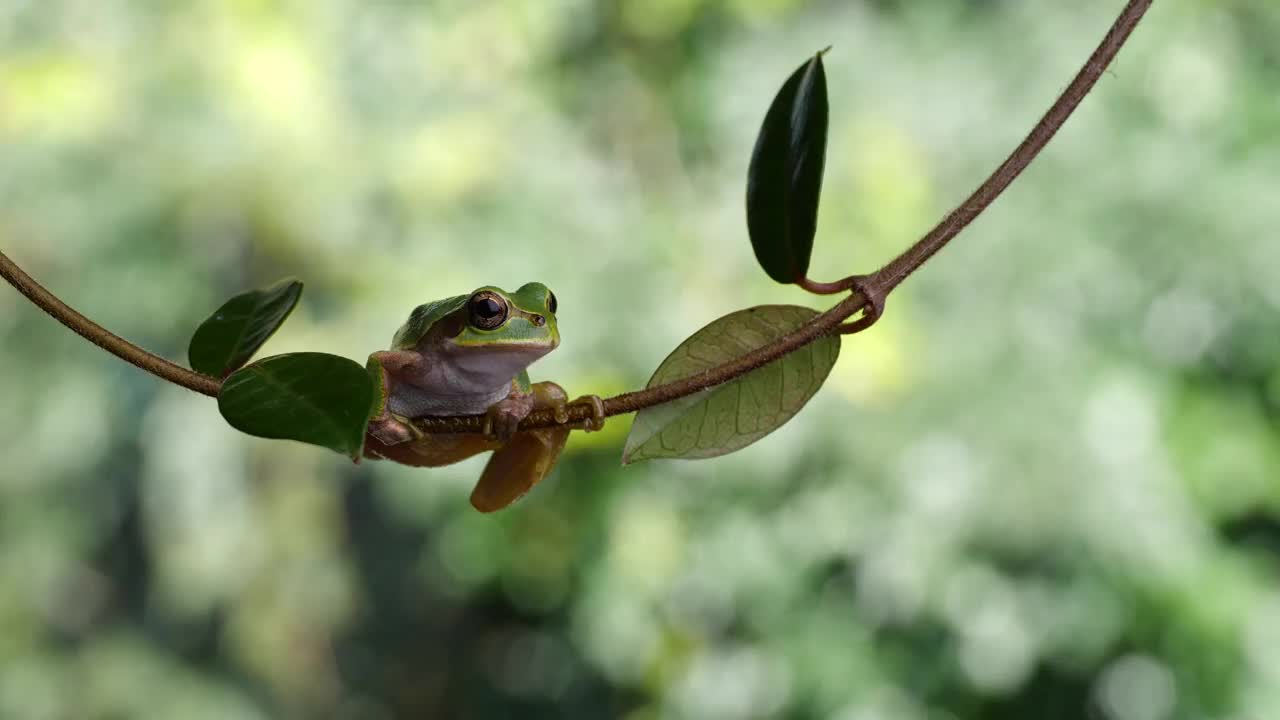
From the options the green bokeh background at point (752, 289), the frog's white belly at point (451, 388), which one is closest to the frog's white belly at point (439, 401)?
the frog's white belly at point (451, 388)

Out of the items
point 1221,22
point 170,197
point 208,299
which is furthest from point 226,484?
point 1221,22

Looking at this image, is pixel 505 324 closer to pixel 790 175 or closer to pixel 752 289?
pixel 790 175

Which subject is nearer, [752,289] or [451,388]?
[451,388]

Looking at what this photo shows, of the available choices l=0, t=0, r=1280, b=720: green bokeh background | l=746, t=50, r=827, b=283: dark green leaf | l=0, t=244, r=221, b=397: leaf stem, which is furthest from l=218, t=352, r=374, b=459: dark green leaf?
l=0, t=0, r=1280, b=720: green bokeh background

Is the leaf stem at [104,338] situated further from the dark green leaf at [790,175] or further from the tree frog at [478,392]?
the dark green leaf at [790,175]

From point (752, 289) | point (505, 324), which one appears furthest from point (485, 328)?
point (752, 289)

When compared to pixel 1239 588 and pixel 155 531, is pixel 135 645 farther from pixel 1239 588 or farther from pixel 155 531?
pixel 1239 588
